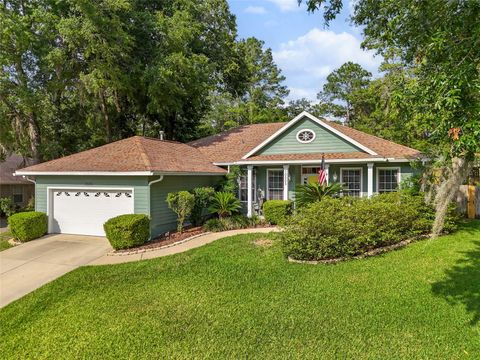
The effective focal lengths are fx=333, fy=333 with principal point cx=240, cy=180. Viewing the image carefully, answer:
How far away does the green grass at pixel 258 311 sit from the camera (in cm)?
480

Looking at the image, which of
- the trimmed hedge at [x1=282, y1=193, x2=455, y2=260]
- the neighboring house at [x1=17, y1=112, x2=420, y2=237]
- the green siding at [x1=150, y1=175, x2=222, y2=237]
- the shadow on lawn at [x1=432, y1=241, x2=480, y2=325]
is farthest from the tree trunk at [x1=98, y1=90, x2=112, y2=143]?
the shadow on lawn at [x1=432, y1=241, x2=480, y2=325]

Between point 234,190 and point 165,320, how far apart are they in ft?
35.6

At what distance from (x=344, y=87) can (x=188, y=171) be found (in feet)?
98.0

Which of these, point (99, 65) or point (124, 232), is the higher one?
point (99, 65)

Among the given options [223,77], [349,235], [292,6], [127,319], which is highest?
[223,77]

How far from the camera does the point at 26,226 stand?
A: 11.7 metres

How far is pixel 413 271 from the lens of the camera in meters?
7.43

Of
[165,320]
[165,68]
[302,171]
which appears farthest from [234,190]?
[165,320]

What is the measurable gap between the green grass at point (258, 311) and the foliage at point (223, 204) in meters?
5.42

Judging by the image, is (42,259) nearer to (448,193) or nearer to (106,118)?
(448,193)

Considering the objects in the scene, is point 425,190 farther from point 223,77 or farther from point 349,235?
point 223,77

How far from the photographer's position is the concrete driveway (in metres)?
7.52

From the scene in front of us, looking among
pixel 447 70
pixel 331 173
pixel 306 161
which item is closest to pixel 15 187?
pixel 306 161

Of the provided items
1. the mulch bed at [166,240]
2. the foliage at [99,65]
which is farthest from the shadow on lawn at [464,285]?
the foliage at [99,65]
